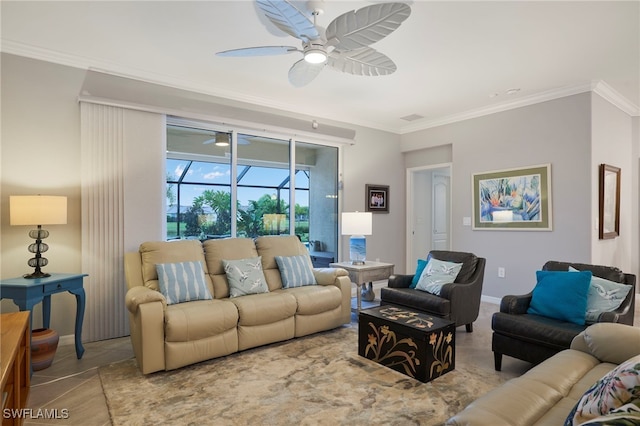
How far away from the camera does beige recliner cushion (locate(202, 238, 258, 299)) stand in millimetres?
3463

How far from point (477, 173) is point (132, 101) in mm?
4399

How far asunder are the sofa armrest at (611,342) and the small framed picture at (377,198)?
3.89m

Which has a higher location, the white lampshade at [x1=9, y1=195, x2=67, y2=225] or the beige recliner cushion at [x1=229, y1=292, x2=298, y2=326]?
the white lampshade at [x1=9, y1=195, x2=67, y2=225]

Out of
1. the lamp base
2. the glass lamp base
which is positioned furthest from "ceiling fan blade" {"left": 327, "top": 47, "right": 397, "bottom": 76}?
the lamp base

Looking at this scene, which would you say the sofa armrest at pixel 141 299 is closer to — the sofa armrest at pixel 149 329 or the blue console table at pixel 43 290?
the sofa armrest at pixel 149 329

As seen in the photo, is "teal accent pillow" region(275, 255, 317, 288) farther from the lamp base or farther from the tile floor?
the lamp base

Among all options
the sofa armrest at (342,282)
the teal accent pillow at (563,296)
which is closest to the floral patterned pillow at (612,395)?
the teal accent pillow at (563,296)

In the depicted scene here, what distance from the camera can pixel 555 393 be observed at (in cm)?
152

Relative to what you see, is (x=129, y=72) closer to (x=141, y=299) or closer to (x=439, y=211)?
(x=141, y=299)

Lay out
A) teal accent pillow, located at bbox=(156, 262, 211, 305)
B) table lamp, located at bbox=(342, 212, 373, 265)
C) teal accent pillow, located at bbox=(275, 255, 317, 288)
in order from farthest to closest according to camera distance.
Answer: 1. table lamp, located at bbox=(342, 212, 373, 265)
2. teal accent pillow, located at bbox=(275, 255, 317, 288)
3. teal accent pillow, located at bbox=(156, 262, 211, 305)

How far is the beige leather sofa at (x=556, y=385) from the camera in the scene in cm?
128

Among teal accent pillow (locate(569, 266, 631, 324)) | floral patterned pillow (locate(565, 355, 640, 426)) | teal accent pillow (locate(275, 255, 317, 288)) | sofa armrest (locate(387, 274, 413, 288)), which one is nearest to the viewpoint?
Answer: floral patterned pillow (locate(565, 355, 640, 426))

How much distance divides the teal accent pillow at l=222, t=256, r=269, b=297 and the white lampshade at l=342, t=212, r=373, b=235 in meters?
1.30

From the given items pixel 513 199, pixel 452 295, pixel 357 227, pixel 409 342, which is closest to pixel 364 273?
pixel 357 227
